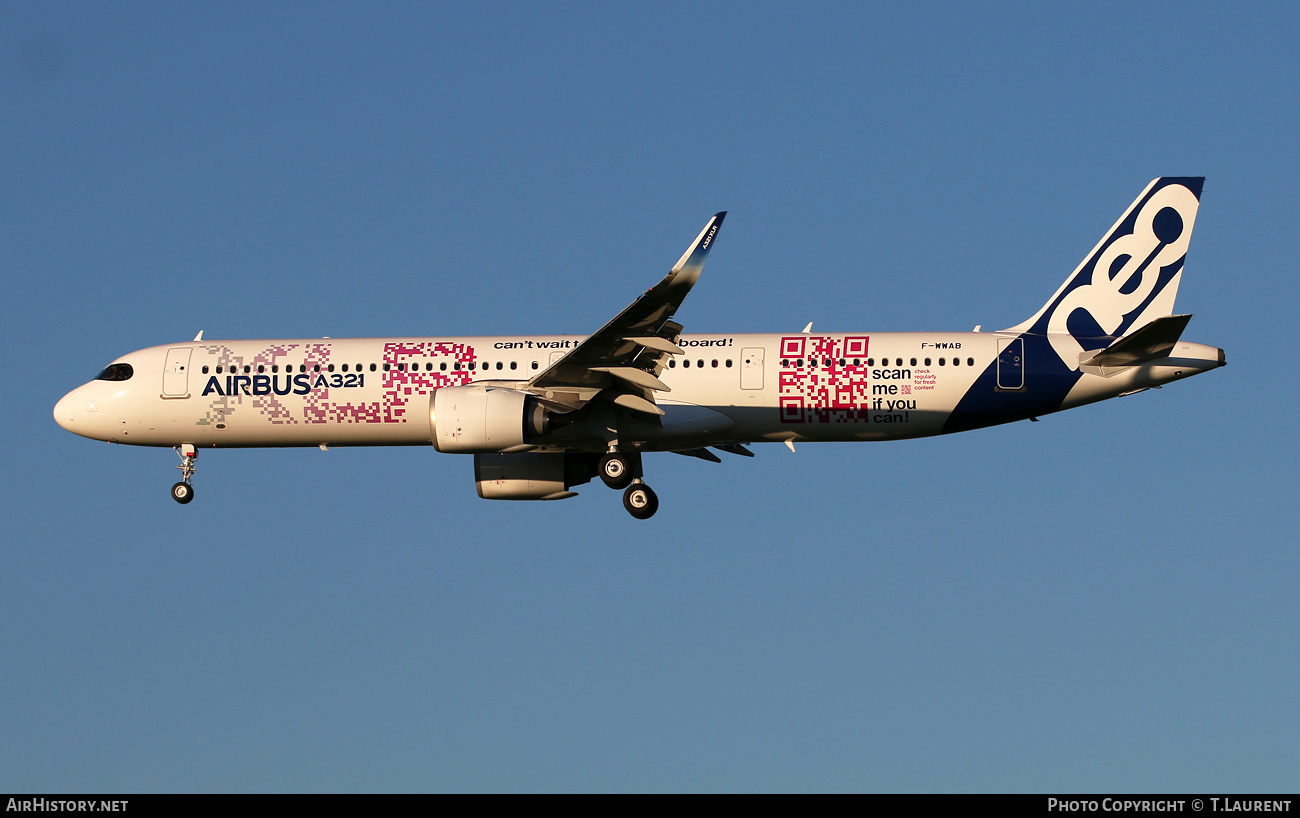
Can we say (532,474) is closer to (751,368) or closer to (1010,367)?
(751,368)

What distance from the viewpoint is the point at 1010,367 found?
31844 mm

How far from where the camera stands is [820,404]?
32188 mm

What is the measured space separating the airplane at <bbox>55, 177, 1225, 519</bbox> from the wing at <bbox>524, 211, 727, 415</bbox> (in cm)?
4

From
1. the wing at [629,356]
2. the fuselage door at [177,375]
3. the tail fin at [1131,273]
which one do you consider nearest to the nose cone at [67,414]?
the fuselage door at [177,375]

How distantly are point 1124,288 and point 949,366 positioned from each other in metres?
4.67

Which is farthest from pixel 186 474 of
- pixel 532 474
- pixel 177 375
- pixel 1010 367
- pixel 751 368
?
pixel 1010 367

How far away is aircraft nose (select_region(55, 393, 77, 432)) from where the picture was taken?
3622 centimetres

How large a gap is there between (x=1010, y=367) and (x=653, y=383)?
7489mm

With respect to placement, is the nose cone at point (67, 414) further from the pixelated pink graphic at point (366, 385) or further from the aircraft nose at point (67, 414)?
the pixelated pink graphic at point (366, 385)

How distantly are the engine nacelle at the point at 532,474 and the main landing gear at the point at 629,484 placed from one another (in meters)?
2.02

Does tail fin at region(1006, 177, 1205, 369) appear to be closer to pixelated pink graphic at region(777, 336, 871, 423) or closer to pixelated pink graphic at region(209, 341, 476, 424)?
pixelated pink graphic at region(777, 336, 871, 423)

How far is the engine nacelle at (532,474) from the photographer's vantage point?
35.1 m
